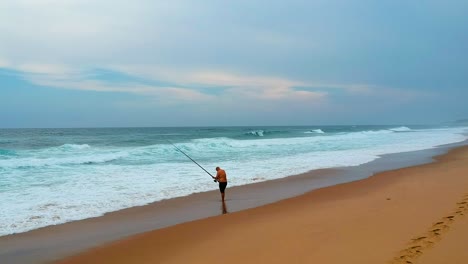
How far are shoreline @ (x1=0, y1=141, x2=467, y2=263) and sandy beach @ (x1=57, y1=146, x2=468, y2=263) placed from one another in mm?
→ 434

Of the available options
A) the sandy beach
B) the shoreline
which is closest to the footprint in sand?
the sandy beach

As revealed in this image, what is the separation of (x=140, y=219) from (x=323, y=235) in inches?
159

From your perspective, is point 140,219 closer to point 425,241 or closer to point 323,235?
point 323,235

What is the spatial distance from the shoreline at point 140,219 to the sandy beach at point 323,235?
43 centimetres

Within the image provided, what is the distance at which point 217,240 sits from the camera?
6.42 m

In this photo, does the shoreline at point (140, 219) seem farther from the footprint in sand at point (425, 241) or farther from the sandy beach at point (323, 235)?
the footprint in sand at point (425, 241)

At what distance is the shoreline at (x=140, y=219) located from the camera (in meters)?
6.37

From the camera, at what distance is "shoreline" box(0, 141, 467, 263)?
6371 mm

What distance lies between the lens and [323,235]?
6.06 meters

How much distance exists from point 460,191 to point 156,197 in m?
7.51

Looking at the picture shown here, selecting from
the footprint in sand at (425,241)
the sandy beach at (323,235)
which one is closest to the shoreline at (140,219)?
the sandy beach at (323,235)

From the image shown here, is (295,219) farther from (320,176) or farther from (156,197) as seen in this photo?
(320,176)

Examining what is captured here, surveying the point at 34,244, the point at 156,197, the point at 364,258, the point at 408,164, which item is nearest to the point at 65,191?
the point at 156,197

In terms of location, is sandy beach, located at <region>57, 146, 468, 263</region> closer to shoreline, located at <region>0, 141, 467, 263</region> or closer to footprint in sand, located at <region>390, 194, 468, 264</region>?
footprint in sand, located at <region>390, 194, 468, 264</region>
